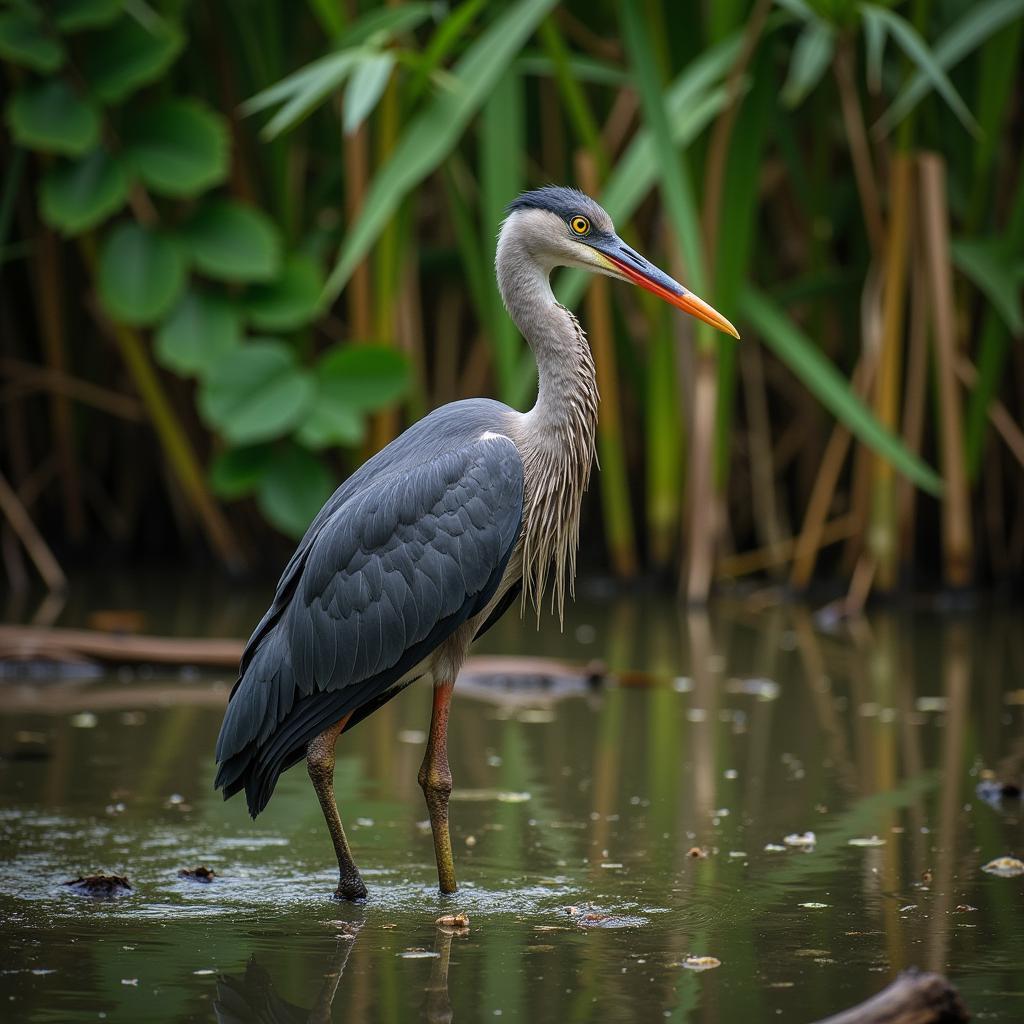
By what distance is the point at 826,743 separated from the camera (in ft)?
21.1

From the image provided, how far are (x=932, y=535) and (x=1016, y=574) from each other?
30.9 inches

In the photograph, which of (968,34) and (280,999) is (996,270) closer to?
(968,34)

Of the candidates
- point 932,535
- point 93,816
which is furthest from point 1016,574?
point 93,816

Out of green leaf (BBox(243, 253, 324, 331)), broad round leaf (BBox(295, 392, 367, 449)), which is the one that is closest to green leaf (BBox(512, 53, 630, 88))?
green leaf (BBox(243, 253, 324, 331))

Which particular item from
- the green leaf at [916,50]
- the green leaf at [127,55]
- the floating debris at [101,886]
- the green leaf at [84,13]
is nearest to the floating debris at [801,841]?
the floating debris at [101,886]

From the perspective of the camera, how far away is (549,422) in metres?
4.82

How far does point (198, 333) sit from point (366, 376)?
1.01 meters

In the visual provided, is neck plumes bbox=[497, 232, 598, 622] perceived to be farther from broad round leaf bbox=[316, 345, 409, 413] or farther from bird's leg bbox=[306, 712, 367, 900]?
broad round leaf bbox=[316, 345, 409, 413]

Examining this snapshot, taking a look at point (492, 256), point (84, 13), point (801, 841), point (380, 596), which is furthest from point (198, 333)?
point (801, 841)

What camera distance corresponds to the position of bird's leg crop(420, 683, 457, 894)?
4410 mm

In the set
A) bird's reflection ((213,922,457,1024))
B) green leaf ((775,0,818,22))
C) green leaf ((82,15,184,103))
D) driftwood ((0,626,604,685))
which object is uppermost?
green leaf ((82,15,184,103))

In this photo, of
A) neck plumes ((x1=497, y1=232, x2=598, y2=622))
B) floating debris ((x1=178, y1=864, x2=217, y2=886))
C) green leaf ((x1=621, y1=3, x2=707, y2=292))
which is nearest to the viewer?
floating debris ((x1=178, y1=864, x2=217, y2=886))

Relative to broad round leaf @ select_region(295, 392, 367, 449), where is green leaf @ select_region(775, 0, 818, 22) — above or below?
above

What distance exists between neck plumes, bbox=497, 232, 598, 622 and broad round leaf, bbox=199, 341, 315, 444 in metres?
4.73
